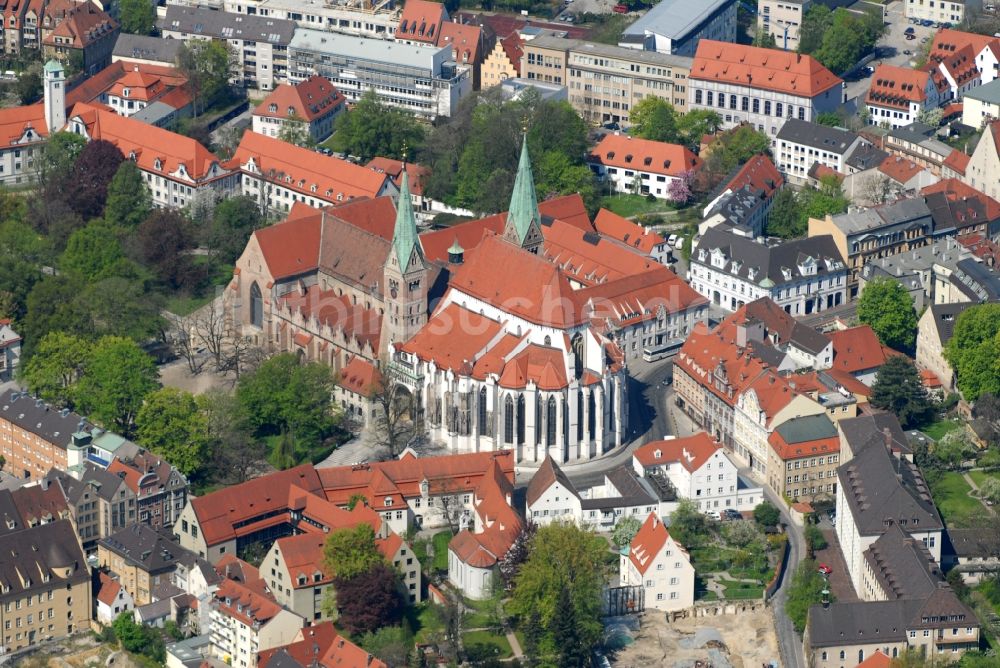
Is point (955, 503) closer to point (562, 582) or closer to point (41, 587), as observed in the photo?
point (562, 582)

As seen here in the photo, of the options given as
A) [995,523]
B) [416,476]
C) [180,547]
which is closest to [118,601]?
[180,547]

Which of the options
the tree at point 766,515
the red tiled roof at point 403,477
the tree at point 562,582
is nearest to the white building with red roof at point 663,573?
the tree at point 562,582

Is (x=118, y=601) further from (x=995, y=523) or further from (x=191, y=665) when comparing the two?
(x=995, y=523)

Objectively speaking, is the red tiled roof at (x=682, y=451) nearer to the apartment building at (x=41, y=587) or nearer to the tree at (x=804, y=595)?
the tree at (x=804, y=595)

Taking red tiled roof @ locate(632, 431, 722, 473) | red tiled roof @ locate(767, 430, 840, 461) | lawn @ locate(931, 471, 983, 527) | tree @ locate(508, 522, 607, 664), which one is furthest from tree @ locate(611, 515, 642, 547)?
lawn @ locate(931, 471, 983, 527)

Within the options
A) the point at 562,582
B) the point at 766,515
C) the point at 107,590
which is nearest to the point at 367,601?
the point at 562,582
